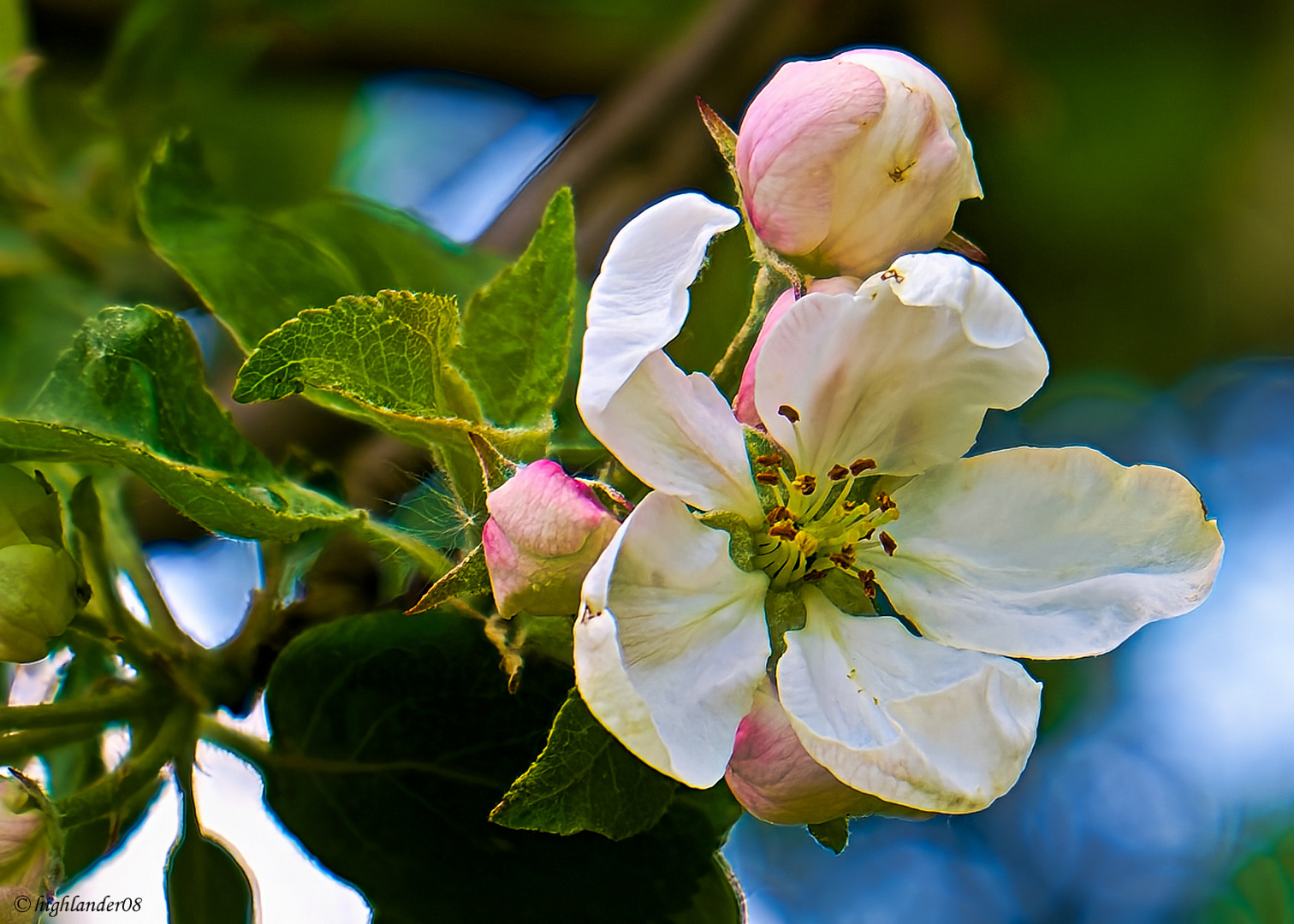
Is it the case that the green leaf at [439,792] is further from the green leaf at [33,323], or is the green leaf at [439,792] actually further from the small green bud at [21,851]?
the green leaf at [33,323]

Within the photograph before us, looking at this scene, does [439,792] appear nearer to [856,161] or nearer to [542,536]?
[542,536]

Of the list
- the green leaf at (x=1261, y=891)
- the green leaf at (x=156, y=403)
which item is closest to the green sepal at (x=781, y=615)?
the green leaf at (x=156, y=403)

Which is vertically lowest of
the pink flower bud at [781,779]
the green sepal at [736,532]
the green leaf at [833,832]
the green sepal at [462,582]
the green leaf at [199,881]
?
the green leaf at [199,881]

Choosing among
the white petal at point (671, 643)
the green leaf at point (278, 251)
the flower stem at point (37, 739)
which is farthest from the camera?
the green leaf at point (278, 251)

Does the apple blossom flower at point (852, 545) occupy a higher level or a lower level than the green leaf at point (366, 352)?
lower

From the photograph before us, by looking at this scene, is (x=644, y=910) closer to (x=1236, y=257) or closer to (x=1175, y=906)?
(x=1175, y=906)

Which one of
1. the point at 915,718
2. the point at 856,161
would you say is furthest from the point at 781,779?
the point at 856,161
